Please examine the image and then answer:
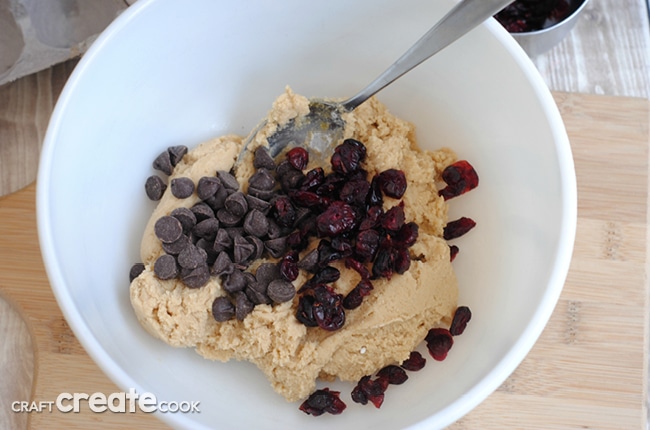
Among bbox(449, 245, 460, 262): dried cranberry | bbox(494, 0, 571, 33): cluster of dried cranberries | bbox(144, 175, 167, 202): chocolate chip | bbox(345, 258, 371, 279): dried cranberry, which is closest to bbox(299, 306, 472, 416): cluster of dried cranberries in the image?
bbox(449, 245, 460, 262): dried cranberry

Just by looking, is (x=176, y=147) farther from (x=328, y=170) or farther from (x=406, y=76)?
(x=406, y=76)

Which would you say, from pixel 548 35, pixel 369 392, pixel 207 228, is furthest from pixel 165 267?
pixel 548 35

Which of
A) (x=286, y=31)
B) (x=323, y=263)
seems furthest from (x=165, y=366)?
(x=286, y=31)

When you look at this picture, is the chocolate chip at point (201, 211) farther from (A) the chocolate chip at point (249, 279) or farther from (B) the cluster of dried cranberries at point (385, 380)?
(B) the cluster of dried cranberries at point (385, 380)

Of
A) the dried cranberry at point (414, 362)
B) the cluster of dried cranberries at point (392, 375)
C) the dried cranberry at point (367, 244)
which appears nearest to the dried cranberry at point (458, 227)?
the cluster of dried cranberries at point (392, 375)

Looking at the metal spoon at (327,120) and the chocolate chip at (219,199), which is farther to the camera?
the chocolate chip at (219,199)

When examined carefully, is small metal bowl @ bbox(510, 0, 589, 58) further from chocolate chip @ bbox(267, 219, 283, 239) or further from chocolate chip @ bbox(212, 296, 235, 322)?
chocolate chip @ bbox(212, 296, 235, 322)
